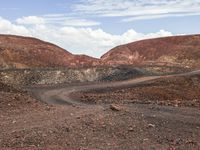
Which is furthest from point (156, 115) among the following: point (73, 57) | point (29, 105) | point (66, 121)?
point (73, 57)

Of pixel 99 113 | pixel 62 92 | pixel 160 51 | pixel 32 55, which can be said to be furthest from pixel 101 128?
pixel 160 51

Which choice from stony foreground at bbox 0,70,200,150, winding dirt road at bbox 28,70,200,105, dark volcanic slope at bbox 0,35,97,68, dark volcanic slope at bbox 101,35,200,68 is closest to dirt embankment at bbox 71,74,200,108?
winding dirt road at bbox 28,70,200,105

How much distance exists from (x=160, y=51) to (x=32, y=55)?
29940mm

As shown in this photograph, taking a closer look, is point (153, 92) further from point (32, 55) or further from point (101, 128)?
point (32, 55)

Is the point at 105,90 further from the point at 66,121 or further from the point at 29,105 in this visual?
the point at 66,121

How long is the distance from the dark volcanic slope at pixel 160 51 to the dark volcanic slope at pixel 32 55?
8510 millimetres

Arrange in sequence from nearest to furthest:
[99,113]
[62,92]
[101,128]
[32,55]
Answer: [101,128], [99,113], [62,92], [32,55]

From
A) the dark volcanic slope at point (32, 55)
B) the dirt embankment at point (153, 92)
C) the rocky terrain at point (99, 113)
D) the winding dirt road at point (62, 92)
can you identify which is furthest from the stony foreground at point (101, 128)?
the dark volcanic slope at point (32, 55)

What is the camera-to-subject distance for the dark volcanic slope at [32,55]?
7738 centimetres

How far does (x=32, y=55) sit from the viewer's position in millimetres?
81250

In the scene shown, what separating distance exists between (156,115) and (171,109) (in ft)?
8.38

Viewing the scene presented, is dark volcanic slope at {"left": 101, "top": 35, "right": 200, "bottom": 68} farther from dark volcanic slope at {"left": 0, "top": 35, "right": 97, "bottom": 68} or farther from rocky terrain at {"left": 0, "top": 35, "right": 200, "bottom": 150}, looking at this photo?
rocky terrain at {"left": 0, "top": 35, "right": 200, "bottom": 150}

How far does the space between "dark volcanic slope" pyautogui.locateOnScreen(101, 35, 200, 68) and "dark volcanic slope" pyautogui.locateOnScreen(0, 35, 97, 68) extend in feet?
27.9

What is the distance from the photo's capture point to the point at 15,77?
2261 inches
